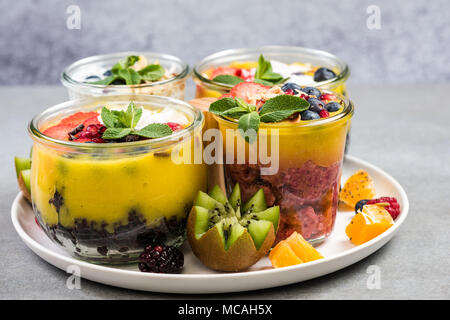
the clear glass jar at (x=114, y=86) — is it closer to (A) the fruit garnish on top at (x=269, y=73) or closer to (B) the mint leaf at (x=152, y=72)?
(B) the mint leaf at (x=152, y=72)

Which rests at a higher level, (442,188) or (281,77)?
(281,77)

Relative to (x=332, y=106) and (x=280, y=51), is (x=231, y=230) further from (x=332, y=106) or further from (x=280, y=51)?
(x=280, y=51)

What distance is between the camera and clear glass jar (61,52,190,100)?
104 inches

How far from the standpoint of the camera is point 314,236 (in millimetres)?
2221

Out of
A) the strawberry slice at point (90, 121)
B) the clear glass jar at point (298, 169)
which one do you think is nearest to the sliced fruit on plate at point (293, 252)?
the clear glass jar at point (298, 169)

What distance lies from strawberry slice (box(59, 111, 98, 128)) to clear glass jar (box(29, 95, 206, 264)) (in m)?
0.11

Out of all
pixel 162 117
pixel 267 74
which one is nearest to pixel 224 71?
pixel 267 74

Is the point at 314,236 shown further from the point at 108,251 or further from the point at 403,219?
the point at 108,251

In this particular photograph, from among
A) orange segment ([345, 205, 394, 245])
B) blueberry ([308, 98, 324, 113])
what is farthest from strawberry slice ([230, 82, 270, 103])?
orange segment ([345, 205, 394, 245])

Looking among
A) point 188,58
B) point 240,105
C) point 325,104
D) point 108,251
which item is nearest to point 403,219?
point 325,104

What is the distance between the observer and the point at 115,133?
1973 millimetres

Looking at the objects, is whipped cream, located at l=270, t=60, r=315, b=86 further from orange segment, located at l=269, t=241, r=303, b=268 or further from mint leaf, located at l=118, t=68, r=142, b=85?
orange segment, located at l=269, t=241, r=303, b=268

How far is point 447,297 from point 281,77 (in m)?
1.10

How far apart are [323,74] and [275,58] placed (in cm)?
45
